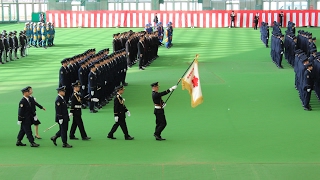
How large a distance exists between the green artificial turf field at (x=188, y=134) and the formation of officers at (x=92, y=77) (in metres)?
0.51

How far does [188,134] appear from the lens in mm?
13961

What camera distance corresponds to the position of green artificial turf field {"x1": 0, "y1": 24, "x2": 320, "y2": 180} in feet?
36.6

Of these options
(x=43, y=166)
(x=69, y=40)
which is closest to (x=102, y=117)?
(x=43, y=166)

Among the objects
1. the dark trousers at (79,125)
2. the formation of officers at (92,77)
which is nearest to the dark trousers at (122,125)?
the dark trousers at (79,125)

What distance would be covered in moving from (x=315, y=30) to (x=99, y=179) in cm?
3874

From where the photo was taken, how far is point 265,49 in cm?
3375

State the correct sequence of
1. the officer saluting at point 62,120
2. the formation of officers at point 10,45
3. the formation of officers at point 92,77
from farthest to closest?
the formation of officers at point 10,45, the formation of officers at point 92,77, the officer saluting at point 62,120

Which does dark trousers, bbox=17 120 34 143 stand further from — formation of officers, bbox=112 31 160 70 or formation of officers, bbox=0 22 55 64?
formation of officers, bbox=0 22 55 64

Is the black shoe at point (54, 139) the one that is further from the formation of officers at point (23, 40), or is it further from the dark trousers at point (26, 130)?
the formation of officers at point (23, 40)

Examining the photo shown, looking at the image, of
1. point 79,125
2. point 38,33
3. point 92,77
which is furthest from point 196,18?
point 79,125

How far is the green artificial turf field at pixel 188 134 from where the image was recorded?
36.6 feet

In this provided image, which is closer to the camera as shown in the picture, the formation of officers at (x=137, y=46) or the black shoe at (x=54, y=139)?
the black shoe at (x=54, y=139)

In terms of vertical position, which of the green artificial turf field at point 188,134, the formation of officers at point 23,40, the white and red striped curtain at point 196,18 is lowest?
the green artificial turf field at point 188,134

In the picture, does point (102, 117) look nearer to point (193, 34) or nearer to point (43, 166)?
→ point (43, 166)
